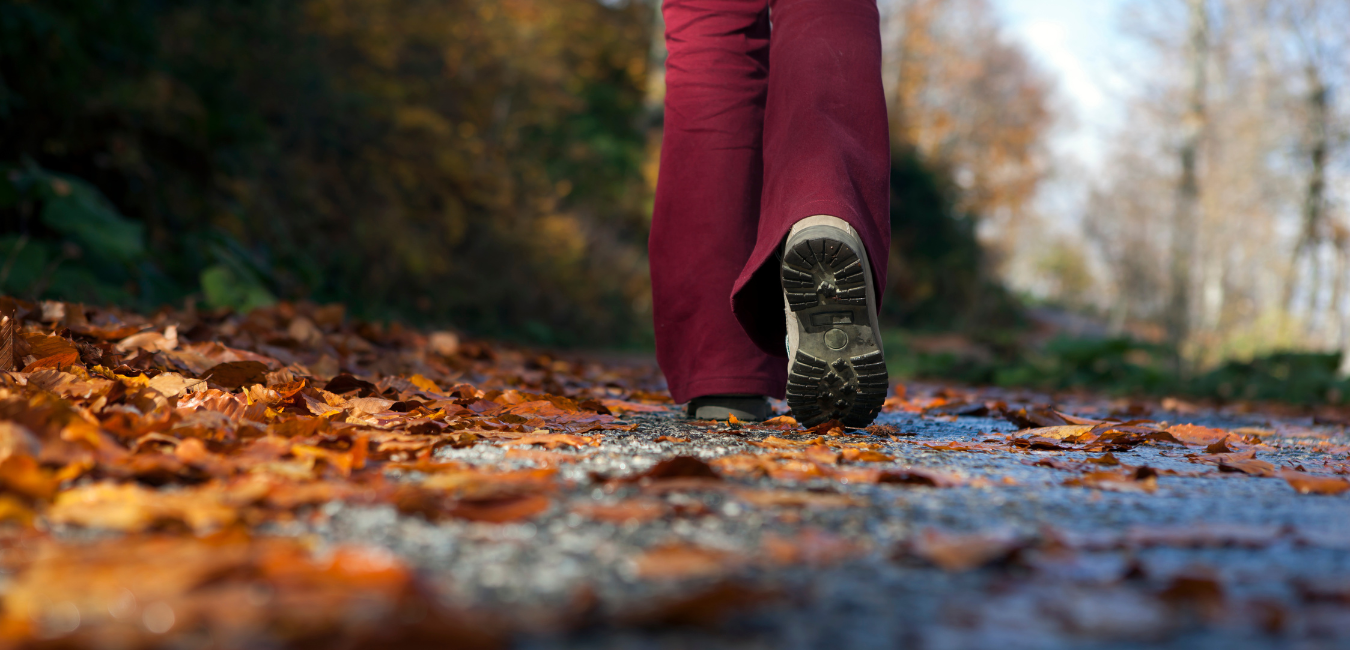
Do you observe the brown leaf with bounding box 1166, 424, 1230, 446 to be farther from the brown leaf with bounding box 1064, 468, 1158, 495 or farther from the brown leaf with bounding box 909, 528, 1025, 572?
the brown leaf with bounding box 909, 528, 1025, 572

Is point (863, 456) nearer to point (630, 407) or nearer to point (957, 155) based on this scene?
point (630, 407)

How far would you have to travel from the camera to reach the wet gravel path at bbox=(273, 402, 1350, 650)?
64 centimetres

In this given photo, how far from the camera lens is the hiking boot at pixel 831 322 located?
5.50 ft

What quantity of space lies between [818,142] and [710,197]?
12.8 inches

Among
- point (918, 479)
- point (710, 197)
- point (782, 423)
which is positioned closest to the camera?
point (918, 479)

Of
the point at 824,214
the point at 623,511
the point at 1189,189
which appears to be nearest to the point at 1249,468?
the point at 824,214

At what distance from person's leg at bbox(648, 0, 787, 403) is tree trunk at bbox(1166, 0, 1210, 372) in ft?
23.9

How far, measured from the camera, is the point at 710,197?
2.09 metres

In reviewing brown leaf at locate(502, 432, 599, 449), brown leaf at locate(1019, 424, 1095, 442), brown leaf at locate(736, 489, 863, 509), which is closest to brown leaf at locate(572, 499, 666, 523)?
brown leaf at locate(736, 489, 863, 509)

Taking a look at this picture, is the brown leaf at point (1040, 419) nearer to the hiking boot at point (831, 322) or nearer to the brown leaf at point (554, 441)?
the hiking boot at point (831, 322)

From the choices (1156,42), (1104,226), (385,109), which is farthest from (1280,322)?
(1104,226)

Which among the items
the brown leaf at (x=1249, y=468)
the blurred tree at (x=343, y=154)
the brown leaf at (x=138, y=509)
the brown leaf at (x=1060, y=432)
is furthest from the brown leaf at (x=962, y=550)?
the blurred tree at (x=343, y=154)

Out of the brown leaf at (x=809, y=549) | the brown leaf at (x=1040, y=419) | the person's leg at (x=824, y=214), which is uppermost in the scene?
the person's leg at (x=824, y=214)

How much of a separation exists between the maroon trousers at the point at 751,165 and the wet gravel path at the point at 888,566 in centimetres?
77
